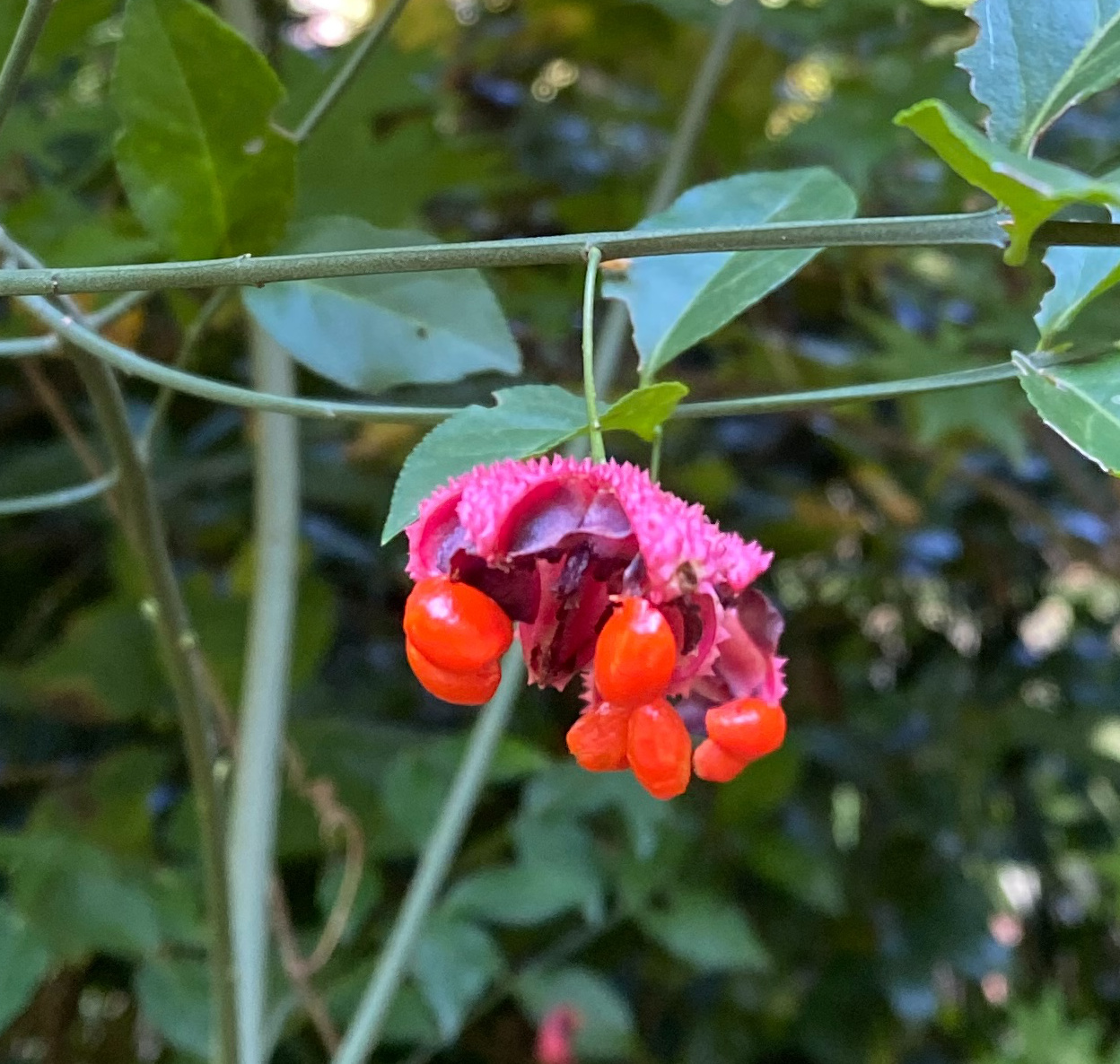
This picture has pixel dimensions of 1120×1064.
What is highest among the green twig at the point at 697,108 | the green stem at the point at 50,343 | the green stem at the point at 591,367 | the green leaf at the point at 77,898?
the green stem at the point at 591,367

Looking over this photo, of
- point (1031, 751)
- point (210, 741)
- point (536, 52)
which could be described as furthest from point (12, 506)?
point (1031, 751)

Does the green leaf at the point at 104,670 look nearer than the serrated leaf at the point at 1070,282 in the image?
No

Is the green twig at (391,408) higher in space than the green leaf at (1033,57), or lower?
lower

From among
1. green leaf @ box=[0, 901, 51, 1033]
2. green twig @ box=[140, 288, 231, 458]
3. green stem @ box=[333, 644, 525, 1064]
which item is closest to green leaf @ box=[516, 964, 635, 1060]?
green stem @ box=[333, 644, 525, 1064]

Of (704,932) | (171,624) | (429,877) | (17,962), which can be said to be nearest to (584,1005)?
(704,932)

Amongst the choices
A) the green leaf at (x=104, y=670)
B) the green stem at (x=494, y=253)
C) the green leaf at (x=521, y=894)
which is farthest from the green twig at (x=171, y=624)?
the green leaf at (x=104, y=670)

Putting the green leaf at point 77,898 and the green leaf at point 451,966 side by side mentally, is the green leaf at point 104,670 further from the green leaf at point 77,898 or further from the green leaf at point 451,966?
the green leaf at point 451,966

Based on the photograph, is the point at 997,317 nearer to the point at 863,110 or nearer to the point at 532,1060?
the point at 863,110
